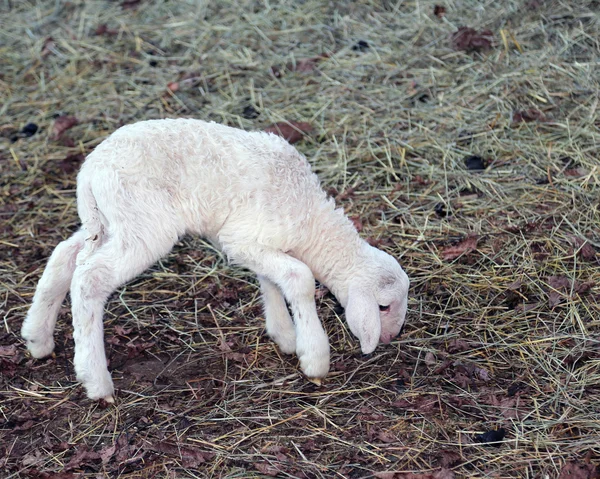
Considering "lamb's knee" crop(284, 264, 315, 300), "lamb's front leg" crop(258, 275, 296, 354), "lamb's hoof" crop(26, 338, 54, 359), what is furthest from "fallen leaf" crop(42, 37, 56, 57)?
"lamb's knee" crop(284, 264, 315, 300)

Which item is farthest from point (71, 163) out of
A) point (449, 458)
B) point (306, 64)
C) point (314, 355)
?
point (449, 458)

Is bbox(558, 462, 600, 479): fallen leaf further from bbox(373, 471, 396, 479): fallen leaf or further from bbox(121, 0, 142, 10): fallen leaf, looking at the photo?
bbox(121, 0, 142, 10): fallen leaf

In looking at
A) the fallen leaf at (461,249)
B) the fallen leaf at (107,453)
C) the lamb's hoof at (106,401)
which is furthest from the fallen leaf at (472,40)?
the fallen leaf at (107,453)

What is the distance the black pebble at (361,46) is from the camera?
742cm

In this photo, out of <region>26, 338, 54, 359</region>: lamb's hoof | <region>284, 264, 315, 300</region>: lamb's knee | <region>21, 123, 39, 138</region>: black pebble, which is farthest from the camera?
<region>21, 123, 39, 138</region>: black pebble

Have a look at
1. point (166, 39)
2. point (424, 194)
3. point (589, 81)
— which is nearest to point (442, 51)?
point (589, 81)

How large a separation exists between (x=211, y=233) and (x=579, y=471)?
217 centimetres

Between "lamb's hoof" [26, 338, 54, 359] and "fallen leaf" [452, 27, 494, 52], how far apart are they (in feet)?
14.9

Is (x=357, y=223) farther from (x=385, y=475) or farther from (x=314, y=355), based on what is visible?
(x=385, y=475)

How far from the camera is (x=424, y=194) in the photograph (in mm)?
5828

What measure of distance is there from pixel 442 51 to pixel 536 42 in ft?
2.74

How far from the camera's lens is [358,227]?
18.2 ft

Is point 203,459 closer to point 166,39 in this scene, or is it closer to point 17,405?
point 17,405

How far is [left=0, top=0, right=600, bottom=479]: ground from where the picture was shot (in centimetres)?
376
